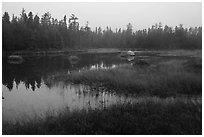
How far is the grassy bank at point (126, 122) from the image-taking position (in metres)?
9.10

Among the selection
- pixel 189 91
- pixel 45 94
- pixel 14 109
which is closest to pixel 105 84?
pixel 45 94

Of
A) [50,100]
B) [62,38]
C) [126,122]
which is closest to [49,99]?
[50,100]

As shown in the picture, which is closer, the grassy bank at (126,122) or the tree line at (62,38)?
the grassy bank at (126,122)

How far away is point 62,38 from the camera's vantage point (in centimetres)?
8462

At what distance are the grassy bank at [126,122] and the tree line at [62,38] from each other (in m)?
54.5

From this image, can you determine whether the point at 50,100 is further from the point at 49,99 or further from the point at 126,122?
the point at 126,122

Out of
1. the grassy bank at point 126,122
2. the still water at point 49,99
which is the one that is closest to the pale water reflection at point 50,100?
the still water at point 49,99

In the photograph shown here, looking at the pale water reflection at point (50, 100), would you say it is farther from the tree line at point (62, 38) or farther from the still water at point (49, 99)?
the tree line at point (62, 38)

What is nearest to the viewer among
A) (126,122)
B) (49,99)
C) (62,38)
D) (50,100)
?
(126,122)

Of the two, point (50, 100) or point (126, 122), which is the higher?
point (126, 122)

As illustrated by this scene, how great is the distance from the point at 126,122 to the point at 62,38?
7748 centimetres

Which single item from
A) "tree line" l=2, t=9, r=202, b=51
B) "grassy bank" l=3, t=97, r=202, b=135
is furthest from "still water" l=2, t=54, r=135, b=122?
"tree line" l=2, t=9, r=202, b=51

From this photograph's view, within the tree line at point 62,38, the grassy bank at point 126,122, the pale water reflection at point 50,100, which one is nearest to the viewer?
the grassy bank at point 126,122

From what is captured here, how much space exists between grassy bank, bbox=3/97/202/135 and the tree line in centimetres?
5446
